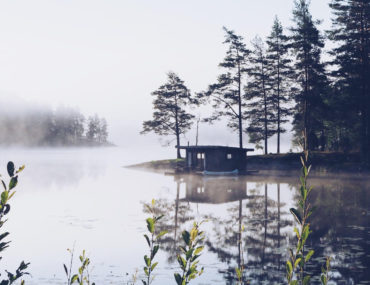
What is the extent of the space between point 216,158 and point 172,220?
3012cm

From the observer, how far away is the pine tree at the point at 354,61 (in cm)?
4669

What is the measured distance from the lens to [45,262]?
1202 cm

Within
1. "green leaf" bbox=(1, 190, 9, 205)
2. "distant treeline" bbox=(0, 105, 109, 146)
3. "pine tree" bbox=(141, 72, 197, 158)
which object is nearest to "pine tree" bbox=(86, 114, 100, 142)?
"distant treeline" bbox=(0, 105, 109, 146)

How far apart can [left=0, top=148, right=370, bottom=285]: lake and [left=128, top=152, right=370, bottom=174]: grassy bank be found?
717 inches

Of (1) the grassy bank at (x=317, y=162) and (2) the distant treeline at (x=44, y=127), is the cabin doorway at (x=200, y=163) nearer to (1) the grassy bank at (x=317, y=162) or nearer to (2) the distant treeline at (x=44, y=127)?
(1) the grassy bank at (x=317, y=162)

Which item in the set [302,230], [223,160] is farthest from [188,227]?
[223,160]

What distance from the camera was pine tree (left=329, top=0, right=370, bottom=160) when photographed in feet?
153

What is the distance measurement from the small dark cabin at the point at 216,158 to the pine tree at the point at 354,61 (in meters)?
11.2

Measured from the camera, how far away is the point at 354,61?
156ft

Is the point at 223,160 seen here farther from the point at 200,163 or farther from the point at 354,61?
the point at 354,61

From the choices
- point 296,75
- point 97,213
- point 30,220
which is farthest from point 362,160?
point 30,220

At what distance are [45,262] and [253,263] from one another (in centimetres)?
527

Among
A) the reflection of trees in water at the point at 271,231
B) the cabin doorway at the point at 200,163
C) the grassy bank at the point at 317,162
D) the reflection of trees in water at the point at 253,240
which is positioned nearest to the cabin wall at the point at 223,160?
the cabin doorway at the point at 200,163

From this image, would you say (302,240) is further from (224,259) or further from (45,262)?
(45,262)
